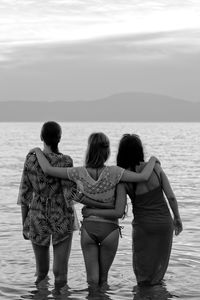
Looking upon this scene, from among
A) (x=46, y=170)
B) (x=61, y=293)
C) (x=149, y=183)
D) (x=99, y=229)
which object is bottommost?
(x=61, y=293)

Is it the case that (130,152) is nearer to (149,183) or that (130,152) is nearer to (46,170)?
(149,183)

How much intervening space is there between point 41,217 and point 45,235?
8.4 inches

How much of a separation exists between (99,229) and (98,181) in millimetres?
532

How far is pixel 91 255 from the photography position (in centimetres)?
739

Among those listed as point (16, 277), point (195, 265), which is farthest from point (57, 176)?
point (195, 265)

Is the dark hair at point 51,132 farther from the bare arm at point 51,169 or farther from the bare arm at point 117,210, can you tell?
the bare arm at point 117,210

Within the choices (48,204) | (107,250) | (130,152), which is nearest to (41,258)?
(48,204)

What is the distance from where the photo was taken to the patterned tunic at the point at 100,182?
23.6 ft

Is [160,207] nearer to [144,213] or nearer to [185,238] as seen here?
[144,213]

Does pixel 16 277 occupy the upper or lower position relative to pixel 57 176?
lower

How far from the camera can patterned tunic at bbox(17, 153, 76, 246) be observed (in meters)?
7.43

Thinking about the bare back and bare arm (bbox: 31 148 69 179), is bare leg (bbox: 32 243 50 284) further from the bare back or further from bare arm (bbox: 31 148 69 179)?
the bare back

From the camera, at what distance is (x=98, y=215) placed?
23.7ft

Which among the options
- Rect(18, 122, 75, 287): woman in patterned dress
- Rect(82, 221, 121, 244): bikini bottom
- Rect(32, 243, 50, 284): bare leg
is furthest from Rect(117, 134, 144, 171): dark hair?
Rect(32, 243, 50, 284): bare leg
